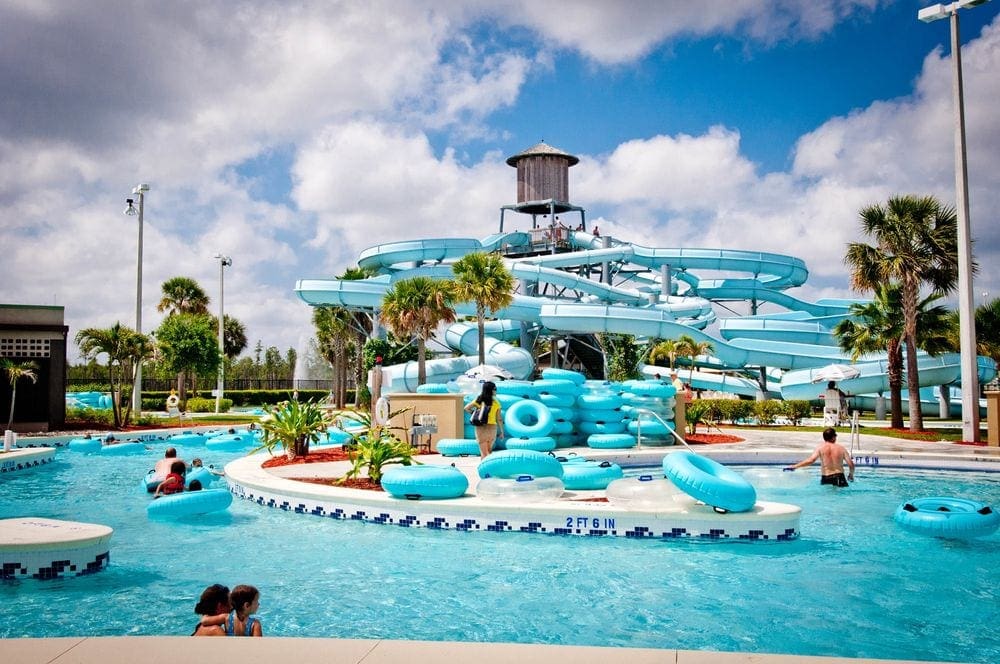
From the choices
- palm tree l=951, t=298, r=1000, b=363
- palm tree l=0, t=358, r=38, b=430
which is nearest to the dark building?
palm tree l=0, t=358, r=38, b=430

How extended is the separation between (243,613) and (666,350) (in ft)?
119

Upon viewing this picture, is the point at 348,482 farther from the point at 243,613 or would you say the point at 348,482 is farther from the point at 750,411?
the point at 750,411

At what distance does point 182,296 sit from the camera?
171ft

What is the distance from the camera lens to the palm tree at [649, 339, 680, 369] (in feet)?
128

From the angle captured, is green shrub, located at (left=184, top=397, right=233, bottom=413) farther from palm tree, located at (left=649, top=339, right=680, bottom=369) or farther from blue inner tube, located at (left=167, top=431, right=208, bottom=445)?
palm tree, located at (left=649, top=339, right=680, bottom=369)

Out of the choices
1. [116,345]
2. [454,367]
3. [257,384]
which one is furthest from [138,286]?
[257,384]

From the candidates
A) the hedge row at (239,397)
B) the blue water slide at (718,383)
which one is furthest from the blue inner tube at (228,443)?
the blue water slide at (718,383)

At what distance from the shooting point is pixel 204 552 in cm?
920

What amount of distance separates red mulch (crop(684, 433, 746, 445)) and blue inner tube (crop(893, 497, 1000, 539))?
10.9 metres

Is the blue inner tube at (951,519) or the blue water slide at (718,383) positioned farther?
the blue water slide at (718,383)

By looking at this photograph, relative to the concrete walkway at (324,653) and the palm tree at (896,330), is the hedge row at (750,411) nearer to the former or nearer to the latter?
the palm tree at (896,330)

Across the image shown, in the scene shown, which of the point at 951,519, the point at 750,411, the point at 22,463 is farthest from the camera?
the point at 750,411

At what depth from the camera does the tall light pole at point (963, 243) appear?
20.0 m

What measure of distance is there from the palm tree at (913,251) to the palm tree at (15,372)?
26.0 metres
